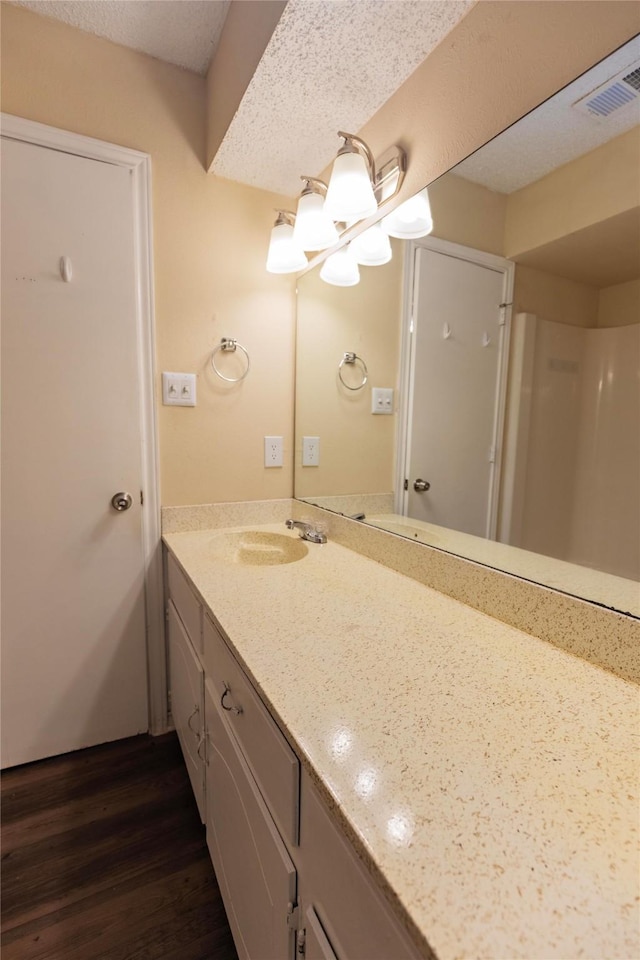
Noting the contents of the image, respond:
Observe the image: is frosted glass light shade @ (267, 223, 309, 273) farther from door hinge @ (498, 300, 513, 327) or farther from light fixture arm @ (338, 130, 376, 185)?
door hinge @ (498, 300, 513, 327)

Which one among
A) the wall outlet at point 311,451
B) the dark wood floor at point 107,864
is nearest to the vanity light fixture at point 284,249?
the wall outlet at point 311,451

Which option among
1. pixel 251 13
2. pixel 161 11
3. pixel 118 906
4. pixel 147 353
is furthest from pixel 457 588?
pixel 161 11

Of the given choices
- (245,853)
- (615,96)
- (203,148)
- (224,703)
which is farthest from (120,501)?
(615,96)

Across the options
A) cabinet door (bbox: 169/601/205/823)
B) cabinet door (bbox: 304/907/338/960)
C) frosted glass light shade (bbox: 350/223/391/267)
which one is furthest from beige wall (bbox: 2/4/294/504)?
cabinet door (bbox: 304/907/338/960)

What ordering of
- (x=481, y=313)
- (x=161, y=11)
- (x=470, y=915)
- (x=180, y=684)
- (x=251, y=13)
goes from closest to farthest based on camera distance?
(x=470, y=915)
(x=481, y=313)
(x=251, y=13)
(x=161, y=11)
(x=180, y=684)

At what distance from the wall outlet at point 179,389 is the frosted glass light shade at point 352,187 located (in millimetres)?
756

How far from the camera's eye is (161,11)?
4.07 feet

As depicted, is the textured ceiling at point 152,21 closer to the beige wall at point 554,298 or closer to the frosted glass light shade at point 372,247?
the frosted glass light shade at point 372,247

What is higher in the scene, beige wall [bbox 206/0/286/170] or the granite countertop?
beige wall [bbox 206/0/286/170]

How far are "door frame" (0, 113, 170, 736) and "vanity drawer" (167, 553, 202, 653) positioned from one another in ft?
0.35

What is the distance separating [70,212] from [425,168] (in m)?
1.09

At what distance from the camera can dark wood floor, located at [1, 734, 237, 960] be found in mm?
959

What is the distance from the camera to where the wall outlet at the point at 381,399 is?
53.0 inches

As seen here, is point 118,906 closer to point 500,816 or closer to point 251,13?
point 500,816
